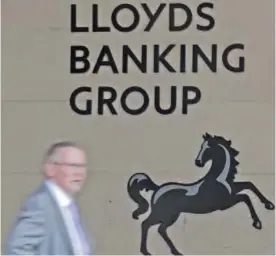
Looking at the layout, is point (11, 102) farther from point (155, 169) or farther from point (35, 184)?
point (155, 169)

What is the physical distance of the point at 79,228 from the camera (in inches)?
121

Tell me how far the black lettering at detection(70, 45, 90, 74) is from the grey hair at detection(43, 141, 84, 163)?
10.5 inches

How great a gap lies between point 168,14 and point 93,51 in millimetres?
312

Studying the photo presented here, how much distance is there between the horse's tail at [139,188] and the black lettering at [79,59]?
0.44 metres

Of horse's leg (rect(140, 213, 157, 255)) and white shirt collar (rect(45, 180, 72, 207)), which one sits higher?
white shirt collar (rect(45, 180, 72, 207))

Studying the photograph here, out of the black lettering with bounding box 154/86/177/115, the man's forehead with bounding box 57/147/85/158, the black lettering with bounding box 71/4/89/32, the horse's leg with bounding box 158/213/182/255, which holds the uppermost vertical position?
the black lettering with bounding box 71/4/89/32

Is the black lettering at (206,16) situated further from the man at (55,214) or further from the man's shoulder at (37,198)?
the man's shoulder at (37,198)

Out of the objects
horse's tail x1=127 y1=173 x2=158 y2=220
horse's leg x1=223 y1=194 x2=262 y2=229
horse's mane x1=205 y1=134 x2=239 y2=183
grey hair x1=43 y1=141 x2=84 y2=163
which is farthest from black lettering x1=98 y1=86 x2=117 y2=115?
horse's leg x1=223 y1=194 x2=262 y2=229

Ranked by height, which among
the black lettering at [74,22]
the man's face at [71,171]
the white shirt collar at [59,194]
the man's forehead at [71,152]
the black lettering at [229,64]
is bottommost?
the white shirt collar at [59,194]

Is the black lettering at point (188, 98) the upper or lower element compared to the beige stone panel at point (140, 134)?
upper

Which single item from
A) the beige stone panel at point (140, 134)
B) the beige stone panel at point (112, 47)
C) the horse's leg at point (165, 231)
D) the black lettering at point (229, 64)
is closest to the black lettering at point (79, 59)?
the beige stone panel at point (112, 47)

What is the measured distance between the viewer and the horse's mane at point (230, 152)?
305cm

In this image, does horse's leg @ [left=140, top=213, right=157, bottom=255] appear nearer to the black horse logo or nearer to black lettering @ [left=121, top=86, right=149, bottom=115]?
the black horse logo

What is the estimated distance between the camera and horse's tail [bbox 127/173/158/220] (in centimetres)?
306
